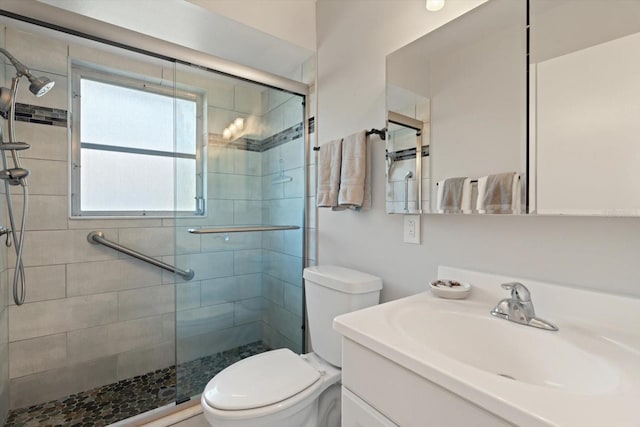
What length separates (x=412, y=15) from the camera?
4.12 feet

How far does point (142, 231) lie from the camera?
204 centimetres

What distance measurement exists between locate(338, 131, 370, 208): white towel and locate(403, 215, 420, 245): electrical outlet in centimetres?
25

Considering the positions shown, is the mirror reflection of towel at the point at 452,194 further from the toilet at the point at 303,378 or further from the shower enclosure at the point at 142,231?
the shower enclosure at the point at 142,231

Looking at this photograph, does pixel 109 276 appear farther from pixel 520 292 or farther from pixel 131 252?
pixel 520 292

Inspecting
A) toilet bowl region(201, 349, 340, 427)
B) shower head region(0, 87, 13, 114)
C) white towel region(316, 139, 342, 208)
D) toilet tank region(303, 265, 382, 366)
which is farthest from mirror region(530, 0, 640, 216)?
shower head region(0, 87, 13, 114)

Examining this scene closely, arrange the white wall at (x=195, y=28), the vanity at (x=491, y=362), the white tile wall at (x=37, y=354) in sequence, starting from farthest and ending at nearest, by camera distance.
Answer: the white tile wall at (x=37, y=354)
the white wall at (x=195, y=28)
the vanity at (x=491, y=362)

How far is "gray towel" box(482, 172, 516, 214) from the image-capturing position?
0.93m

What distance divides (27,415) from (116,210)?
1.22 m

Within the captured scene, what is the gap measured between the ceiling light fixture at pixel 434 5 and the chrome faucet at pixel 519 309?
1.06 meters

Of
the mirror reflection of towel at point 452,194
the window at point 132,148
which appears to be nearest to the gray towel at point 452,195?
the mirror reflection of towel at point 452,194

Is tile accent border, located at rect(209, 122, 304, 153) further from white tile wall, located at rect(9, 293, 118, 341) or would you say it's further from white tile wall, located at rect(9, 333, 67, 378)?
white tile wall, located at rect(9, 333, 67, 378)

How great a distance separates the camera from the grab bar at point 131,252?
1.74m

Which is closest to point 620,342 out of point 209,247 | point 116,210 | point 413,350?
point 413,350

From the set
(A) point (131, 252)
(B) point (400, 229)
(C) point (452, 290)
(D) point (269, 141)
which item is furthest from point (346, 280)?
(A) point (131, 252)
